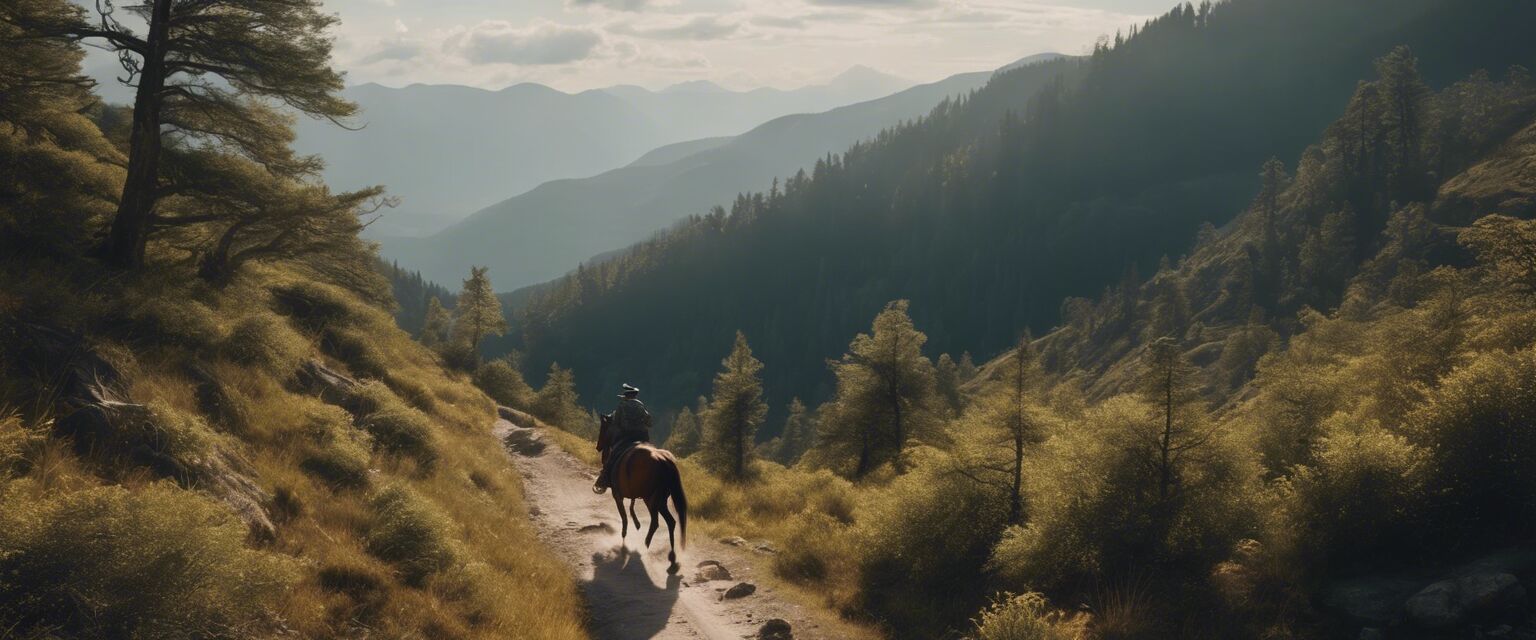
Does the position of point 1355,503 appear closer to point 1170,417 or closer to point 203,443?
point 1170,417

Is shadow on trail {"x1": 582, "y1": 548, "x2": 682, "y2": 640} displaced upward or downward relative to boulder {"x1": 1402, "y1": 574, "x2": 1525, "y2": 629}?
downward

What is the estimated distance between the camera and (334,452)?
48.9ft

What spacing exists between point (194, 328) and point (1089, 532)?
18476 mm

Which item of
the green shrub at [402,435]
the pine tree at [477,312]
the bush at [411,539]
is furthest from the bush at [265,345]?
the pine tree at [477,312]

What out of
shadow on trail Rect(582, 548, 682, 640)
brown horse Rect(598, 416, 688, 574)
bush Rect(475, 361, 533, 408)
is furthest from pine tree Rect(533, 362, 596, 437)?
shadow on trail Rect(582, 548, 682, 640)

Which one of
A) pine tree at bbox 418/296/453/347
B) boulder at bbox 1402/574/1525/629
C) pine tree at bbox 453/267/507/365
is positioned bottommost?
pine tree at bbox 418/296/453/347

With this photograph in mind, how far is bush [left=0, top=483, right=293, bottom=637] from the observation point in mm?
6551

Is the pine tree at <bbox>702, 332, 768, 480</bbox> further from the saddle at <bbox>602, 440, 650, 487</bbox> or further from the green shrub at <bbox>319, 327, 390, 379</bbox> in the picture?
the saddle at <bbox>602, 440, 650, 487</bbox>

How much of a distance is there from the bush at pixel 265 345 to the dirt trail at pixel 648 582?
755cm

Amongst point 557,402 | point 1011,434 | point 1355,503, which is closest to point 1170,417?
point 1355,503

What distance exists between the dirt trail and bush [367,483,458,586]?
10.2 feet

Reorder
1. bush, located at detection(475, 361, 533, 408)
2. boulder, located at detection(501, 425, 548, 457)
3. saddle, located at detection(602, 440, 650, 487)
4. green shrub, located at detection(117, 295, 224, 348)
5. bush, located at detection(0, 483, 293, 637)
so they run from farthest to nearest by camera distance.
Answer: bush, located at detection(475, 361, 533, 408) < boulder, located at detection(501, 425, 548, 457) < saddle, located at detection(602, 440, 650, 487) < green shrub, located at detection(117, 295, 224, 348) < bush, located at detection(0, 483, 293, 637)

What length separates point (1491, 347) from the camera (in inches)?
569

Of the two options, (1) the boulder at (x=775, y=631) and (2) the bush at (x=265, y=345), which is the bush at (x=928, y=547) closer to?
(1) the boulder at (x=775, y=631)
